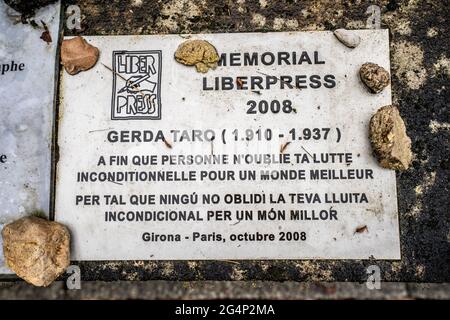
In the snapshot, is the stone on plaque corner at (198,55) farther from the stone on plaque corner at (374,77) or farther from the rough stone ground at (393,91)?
the stone on plaque corner at (374,77)

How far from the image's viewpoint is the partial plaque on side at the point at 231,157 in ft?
6.16

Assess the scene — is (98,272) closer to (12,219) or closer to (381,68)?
(12,219)

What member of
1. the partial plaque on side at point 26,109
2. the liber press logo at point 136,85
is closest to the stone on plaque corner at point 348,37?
the liber press logo at point 136,85

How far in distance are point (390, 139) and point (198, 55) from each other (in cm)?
88

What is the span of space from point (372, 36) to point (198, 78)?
79cm

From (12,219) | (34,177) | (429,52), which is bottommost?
(12,219)

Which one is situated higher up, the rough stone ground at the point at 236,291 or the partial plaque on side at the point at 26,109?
the partial plaque on side at the point at 26,109

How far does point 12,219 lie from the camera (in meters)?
1.93

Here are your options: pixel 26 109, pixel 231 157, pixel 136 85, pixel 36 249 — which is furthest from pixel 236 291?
pixel 26 109

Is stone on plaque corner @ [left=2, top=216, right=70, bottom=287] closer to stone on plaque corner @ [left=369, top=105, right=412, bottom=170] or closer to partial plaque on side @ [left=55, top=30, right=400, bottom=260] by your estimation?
partial plaque on side @ [left=55, top=30, right=400, bottom=260]

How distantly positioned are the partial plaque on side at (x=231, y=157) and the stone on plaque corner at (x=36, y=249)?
0.08m

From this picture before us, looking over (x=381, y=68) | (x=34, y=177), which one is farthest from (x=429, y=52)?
(x=34, y=177)

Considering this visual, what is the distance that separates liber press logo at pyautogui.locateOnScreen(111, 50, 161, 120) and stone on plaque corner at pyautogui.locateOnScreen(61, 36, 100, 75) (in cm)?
10

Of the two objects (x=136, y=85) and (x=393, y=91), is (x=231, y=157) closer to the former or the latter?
(x=136, y=85)
